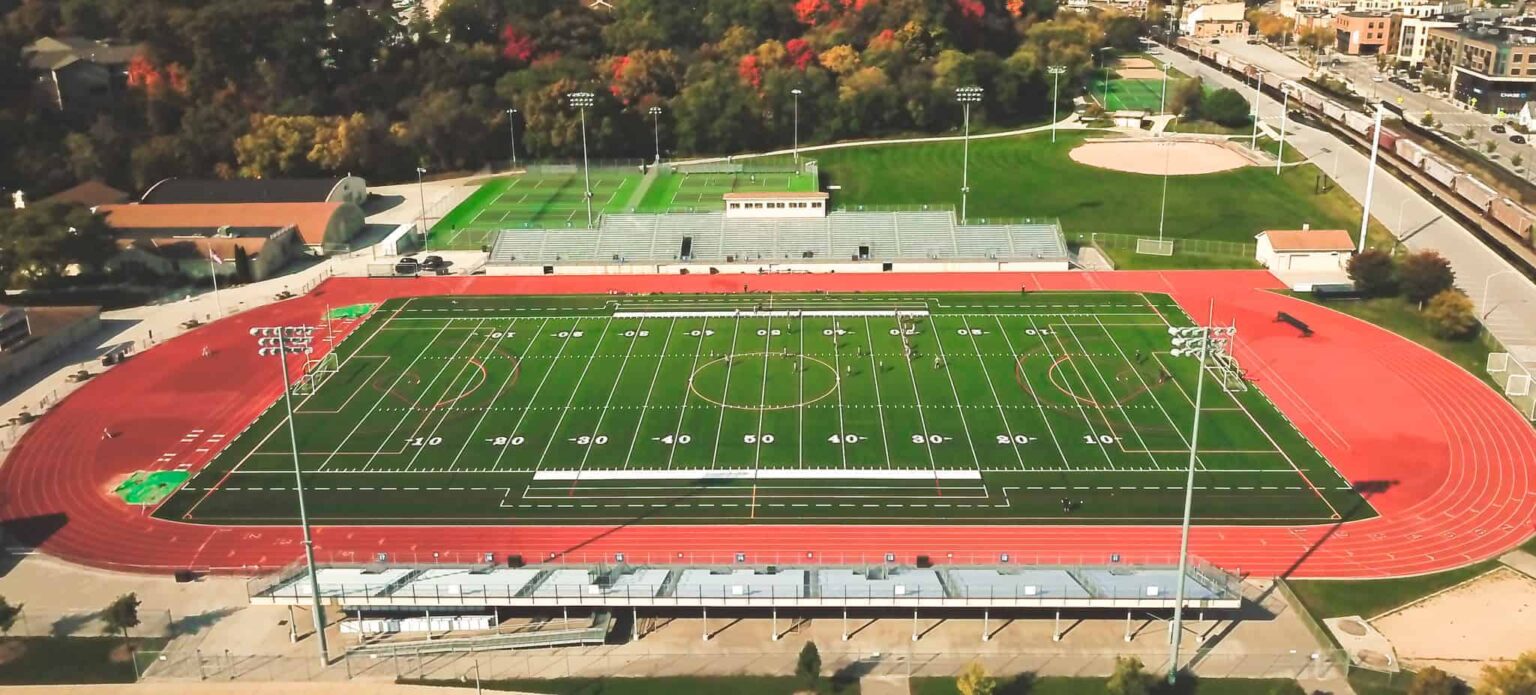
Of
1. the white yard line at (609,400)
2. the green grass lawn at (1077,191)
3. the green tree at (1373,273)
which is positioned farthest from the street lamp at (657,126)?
the green tree at (1373,273)

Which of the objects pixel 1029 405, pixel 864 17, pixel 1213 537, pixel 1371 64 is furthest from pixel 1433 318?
pixel 1371 64

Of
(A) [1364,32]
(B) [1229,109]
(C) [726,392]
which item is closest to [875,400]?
(C) [726,392]

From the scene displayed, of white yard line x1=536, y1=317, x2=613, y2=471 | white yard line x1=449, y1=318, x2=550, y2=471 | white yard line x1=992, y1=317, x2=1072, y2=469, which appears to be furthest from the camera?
white yard line x1=536, y1=317, x2=613, y2=471

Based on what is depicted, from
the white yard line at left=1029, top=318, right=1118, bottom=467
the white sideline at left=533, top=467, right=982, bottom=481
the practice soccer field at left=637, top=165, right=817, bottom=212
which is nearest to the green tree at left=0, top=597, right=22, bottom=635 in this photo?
the white sideline at left=533, top=467, right=982, bottom=481

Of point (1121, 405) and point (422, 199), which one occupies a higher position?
point (422, 199)

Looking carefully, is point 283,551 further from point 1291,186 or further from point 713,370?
point 1291,186

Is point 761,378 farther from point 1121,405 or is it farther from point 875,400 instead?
point 1121,405

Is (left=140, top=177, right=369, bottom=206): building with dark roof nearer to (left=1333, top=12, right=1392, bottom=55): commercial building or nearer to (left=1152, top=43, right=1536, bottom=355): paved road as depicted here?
(left=1152, top=43, right=1536, bottom=355): paved road
